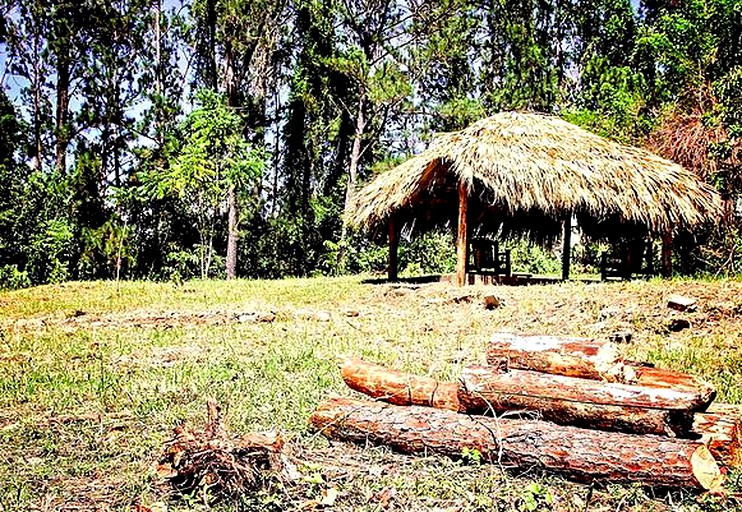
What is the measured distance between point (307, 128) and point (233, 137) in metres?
7.80

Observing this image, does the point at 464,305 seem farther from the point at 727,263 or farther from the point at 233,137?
the point at 233,137

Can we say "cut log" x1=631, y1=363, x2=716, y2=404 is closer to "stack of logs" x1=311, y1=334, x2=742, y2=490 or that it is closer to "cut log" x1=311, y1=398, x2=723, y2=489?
"stack of logs" x1=311, y1=334, x2=742, y2=490

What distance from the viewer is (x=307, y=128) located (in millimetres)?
26594

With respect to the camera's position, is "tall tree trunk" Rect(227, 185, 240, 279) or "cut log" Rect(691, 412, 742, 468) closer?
"cut log" Rect(691, 412, 742, 468)

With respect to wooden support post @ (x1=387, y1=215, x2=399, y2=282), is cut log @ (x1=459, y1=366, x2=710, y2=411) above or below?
below

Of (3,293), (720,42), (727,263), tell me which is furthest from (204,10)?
(727,263)

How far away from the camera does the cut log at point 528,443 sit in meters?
3.24

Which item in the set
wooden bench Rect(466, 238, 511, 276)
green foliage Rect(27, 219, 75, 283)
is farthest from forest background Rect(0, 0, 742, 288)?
wooden bench Rect(466, 238, 511, 276)

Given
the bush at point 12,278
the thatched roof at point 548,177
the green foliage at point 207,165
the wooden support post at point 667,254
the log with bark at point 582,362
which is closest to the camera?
the log with bark at point 582,362

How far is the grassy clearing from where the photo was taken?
10.8ft

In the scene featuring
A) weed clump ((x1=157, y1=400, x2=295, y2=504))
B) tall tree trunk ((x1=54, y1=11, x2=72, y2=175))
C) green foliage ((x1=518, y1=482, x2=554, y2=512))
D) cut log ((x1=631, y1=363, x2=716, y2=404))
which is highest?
tall tree trunk ((x1=54, y1=11, x2=72, y2=175))

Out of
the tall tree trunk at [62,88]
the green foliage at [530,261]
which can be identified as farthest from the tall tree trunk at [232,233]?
the green foliage at [530,261]

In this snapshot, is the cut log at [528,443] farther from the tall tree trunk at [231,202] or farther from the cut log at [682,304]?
the tall tree trunk at [231,202]

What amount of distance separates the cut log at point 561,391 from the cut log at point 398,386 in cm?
21
